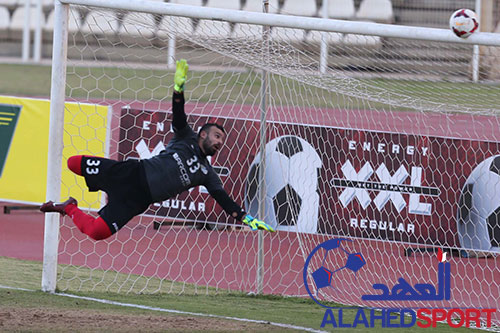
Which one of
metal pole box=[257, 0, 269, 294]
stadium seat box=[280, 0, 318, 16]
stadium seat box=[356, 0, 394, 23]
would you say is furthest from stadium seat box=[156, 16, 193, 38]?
stadium seat box=[280, 0, 318, 16]

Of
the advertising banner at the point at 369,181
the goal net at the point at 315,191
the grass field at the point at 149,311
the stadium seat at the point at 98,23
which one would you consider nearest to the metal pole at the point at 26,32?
the stadium seat at the point at 98,23

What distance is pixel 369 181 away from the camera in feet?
29.0

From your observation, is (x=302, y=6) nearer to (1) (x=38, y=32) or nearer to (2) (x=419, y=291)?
(1) (x=38, y=32)

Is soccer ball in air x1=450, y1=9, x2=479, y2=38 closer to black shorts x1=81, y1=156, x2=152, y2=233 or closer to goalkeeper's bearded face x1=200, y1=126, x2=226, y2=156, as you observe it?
goalkeeper's bearded face x1=200, y1=126, x2=226, y2=156

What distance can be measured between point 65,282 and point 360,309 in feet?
9.42

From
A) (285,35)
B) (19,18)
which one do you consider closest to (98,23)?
(285,35)

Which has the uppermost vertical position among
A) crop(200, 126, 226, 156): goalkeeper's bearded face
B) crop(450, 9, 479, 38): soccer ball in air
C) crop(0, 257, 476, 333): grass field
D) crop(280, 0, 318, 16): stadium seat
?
crop(280, 0, 318, 16): stadium seat

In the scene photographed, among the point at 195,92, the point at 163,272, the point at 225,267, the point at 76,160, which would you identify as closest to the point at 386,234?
the point at 225,267

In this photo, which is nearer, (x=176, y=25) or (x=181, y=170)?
(x=181, y=170)

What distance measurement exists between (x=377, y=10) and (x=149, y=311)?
46.7 ft

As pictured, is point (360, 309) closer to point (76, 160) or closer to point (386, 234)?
point (386, 234)

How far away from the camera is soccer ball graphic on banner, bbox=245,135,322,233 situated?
8805 mm

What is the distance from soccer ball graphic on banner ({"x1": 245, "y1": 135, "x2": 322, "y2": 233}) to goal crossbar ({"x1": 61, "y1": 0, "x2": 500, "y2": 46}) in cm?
206

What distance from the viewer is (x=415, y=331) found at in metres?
6.54
